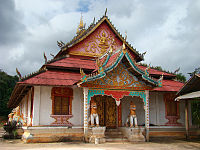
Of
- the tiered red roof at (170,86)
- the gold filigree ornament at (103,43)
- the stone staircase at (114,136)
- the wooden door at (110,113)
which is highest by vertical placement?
the gold filigree ornament at (103,43)

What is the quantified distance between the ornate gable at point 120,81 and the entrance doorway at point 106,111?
1.72m

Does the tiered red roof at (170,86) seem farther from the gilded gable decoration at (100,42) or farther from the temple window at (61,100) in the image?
the temple window at (61,100)

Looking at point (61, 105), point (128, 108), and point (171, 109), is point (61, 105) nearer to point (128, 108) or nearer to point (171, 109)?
point (128, 108)

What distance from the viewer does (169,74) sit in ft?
49.5

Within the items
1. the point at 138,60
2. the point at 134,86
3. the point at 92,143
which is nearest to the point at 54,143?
the point at 92,143

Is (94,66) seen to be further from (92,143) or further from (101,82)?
(92,143)

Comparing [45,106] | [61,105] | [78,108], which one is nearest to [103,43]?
[78,108]

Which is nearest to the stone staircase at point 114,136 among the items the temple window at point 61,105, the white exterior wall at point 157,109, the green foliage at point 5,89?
the temple window at point 61,105

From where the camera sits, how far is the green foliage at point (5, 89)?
36594 millimetres

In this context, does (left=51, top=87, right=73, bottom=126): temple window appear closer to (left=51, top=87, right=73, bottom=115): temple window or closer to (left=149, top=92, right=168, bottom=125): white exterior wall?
(left=51, top=87, right=73, bottom=115): temple window

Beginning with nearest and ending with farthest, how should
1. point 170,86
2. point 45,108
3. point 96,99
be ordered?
point 45,108 → point 96,99 → point 170,86

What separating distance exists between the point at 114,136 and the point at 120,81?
2767 mm

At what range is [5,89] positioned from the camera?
3938cm

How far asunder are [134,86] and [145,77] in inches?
29.2
